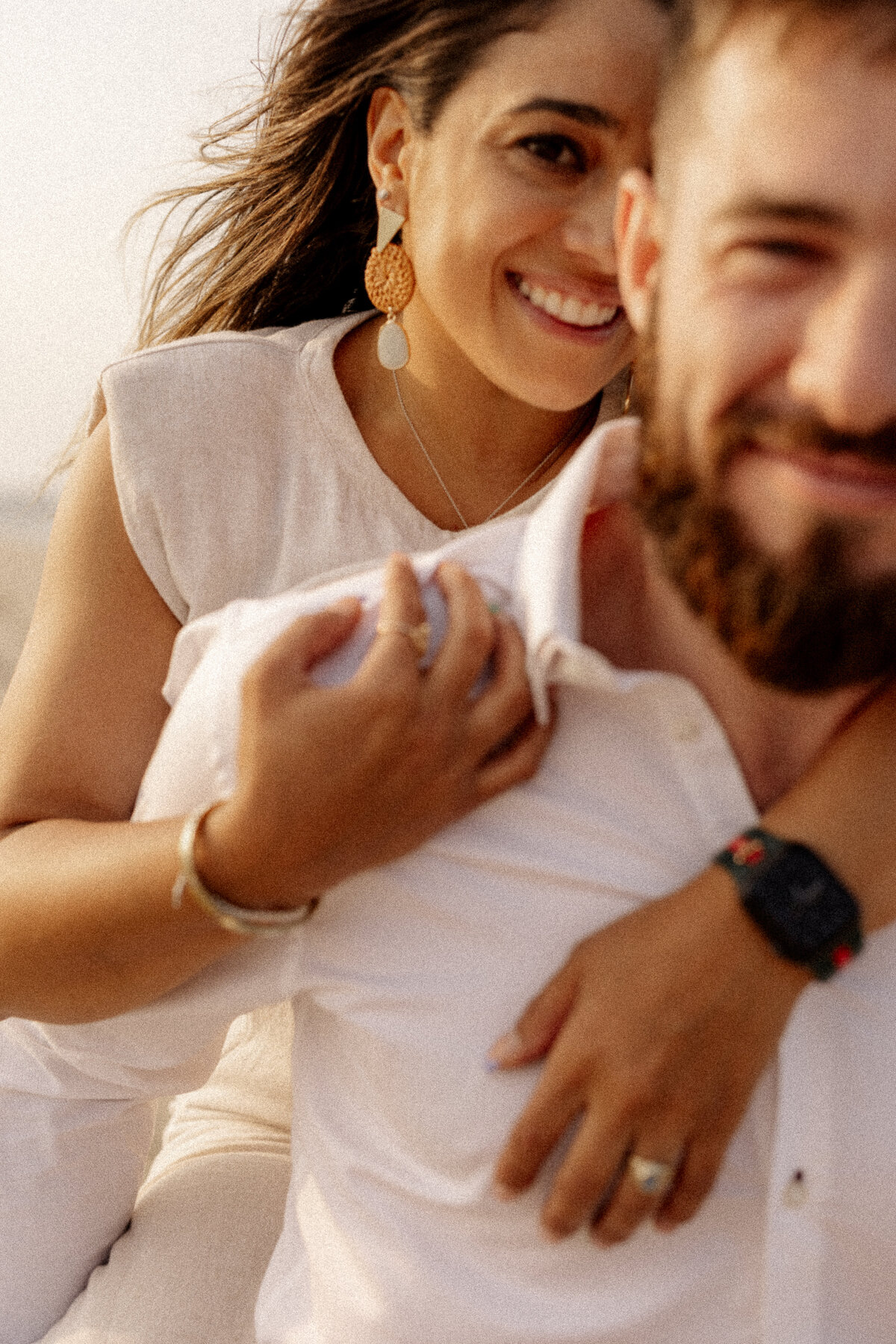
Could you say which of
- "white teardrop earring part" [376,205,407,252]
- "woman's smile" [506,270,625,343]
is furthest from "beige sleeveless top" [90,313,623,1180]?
"woman's smile" [506,270,625,343]

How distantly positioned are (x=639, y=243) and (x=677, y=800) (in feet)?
2.08

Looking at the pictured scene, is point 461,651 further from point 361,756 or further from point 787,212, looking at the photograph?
point 787,212

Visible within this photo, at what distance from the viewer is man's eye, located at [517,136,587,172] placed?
206 centimetres

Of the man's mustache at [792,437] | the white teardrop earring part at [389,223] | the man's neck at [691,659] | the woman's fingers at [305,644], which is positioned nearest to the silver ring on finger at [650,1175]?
the man's neck at [691,659]

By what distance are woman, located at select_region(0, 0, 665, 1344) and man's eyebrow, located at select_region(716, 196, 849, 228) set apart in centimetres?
77

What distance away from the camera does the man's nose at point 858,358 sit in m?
1.22

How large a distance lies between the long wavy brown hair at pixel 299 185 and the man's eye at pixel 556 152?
8.3 inches

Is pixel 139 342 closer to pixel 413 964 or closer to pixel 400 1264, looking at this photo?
pixel 413 964

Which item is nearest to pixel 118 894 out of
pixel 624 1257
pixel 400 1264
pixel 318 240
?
pixel 400 1264

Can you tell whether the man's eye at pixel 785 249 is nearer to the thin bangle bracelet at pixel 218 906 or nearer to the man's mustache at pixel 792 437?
the man's mustache at pixel 792 437

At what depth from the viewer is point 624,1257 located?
1.48 metres

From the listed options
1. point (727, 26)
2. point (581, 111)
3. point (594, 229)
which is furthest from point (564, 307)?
point (727, 26)

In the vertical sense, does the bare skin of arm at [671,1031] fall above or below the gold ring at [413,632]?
below

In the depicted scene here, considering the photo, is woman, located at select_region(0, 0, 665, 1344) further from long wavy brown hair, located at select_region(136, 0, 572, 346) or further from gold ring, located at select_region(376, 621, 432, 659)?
gold ring, located at select_region(376, 621, 432, 659)
